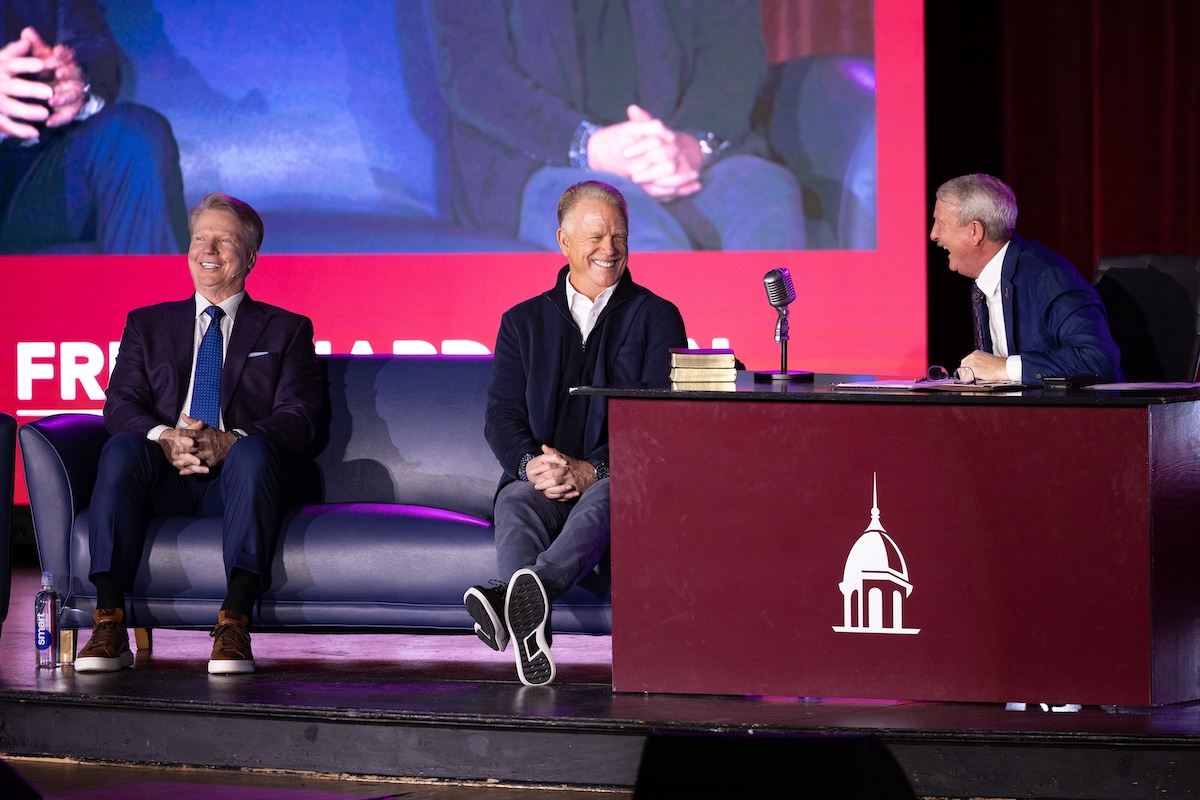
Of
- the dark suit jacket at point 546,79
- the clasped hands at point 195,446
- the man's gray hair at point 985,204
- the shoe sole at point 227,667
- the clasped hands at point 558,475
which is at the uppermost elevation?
the dark suit jacket at point 546,79

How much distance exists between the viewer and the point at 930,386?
287 cm

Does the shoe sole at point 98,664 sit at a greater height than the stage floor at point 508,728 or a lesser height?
greater

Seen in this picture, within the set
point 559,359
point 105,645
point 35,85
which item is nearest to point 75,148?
point 35,85

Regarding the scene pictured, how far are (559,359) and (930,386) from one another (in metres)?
0.98

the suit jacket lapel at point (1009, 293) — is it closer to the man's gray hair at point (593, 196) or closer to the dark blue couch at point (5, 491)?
the man's gray hair at point (593, 196)

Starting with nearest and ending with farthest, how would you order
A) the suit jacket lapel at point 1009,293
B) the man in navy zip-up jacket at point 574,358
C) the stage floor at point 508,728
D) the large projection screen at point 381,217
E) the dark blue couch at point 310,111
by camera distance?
the stage floor at point 508,728
the man in navy zip-up jacket at point 574,358
the suit jacket lapel at point 1009,293
the large projection screen at point 381,217
the dark blue couch at point 310,111

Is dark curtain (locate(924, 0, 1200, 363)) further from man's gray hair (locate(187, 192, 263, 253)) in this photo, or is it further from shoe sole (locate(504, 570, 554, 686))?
shoe sole (locate(504, 570, 554, 686))

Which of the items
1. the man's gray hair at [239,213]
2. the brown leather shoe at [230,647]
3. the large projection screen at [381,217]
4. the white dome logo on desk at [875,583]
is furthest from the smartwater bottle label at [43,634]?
the large projection screen at [381,217]

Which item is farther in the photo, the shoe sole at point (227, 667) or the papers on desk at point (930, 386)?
the shoe sole at point (227, 667)

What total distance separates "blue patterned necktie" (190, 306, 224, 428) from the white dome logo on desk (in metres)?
1.73

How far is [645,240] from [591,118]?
0.49 metres

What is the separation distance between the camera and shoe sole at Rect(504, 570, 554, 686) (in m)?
2.99

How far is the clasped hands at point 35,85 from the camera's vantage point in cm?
550

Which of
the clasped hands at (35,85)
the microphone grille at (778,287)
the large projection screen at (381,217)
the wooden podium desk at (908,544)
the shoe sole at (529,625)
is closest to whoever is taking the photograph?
the wooden podium desk at (908,544)
